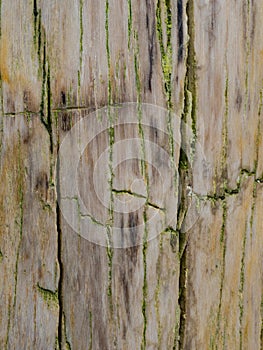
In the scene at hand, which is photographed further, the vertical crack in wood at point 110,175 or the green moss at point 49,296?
the green moss at point 49,296

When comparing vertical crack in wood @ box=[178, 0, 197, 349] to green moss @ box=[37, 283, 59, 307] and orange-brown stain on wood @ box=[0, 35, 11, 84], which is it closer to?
green moss @ box=[37, 283, 59, 307]

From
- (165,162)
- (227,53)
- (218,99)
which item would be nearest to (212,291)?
(165,162)

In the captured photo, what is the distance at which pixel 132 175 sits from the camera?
160 cm

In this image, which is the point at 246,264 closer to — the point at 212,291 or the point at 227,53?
the point at 212,291

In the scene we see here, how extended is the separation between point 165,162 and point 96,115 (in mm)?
242

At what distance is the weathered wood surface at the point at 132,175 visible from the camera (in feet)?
5.16

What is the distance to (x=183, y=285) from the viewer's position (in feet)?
5.46

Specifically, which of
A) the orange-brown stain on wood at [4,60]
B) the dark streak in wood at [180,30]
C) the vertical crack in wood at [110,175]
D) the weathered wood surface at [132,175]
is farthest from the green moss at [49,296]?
the dark streak in wood at [180,30]

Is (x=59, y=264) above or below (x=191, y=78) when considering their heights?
below

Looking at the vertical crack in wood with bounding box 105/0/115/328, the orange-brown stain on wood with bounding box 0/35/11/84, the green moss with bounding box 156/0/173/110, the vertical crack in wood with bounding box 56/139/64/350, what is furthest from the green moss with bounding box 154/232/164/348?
the orange-brown stain on wood with bounding box 0/35/11/84

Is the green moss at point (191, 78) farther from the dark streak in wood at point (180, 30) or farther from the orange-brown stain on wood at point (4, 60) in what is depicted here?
the orange-brown stain on wood at point (4, 60)

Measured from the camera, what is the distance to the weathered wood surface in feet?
5.16

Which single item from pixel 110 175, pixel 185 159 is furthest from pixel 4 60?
pixel 185 159

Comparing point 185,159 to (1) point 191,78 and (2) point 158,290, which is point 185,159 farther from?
(2) point 158,290
